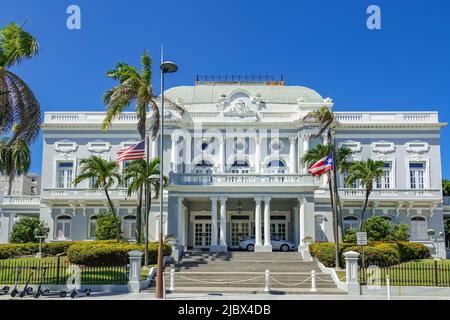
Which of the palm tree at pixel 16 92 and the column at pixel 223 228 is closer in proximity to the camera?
the palm tree at pixel 16 92

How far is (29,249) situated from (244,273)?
15.9m

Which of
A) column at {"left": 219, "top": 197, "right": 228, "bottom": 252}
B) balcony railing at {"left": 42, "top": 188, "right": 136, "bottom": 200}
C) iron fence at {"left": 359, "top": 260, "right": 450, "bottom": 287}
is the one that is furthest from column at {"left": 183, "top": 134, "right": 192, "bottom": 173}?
iron fence at {"left": 359, "top": 260, "right": 450, "bottom": 287}

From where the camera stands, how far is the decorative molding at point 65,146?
3847 cm

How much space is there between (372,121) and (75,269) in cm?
2662

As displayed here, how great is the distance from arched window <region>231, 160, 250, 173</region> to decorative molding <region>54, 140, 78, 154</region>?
12.8 metres

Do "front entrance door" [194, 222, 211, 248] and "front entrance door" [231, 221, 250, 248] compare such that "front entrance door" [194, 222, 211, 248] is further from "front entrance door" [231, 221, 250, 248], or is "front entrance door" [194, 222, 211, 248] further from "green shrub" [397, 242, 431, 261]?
"green shrub" [397, 242, 431, 261]

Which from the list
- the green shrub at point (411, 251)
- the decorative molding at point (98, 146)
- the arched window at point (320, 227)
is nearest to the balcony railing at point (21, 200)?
the decorative molding at point (98, 146)

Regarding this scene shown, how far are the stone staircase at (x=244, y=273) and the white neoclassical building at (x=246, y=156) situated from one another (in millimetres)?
8303

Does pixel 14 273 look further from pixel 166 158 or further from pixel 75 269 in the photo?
pixel 166 158

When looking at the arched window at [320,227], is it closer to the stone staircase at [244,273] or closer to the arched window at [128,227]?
the stone staircase at [244,273]

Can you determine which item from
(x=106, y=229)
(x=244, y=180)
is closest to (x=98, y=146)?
(x=106, y=229)

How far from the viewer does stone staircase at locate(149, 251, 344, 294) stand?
20.1 metres
